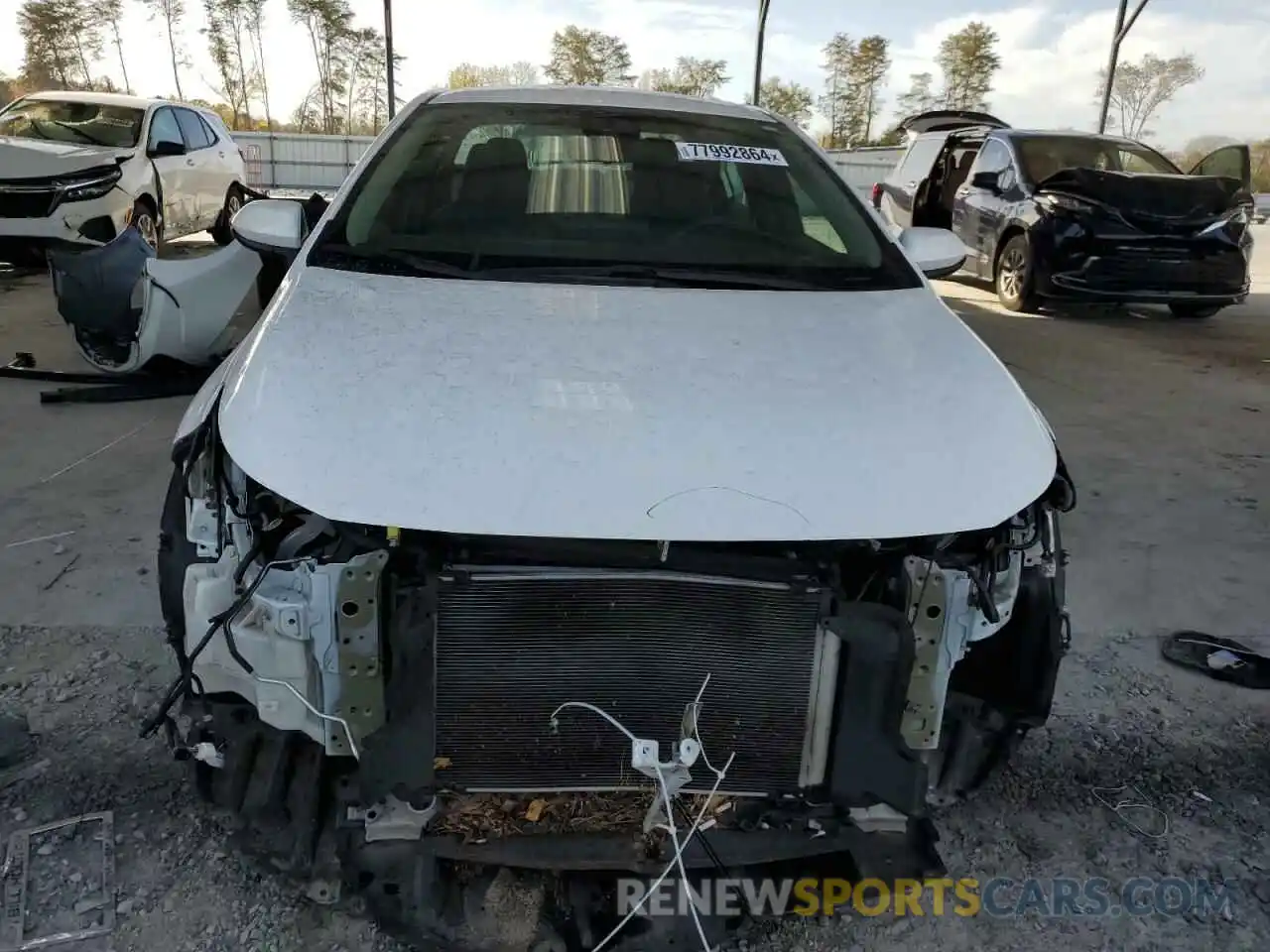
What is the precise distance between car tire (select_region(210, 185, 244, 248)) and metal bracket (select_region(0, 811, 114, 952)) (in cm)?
954

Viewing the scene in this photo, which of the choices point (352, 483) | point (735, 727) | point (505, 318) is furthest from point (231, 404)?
point (735, 727)

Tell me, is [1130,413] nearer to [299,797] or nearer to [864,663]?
[864,663]

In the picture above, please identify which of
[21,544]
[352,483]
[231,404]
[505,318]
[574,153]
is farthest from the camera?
[21,544]

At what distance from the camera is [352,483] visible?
5.59 feet

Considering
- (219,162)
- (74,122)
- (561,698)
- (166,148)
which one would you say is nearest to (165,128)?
(166,148)

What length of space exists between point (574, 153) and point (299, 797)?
196cm

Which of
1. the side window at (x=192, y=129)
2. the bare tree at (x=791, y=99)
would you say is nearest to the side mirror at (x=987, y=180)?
the side window at (x=192, y=129)

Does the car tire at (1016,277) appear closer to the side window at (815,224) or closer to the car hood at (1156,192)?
the car hood at (1156,192)

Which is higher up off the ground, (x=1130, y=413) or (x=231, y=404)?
(x=231, y=404)

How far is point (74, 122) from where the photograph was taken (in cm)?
891

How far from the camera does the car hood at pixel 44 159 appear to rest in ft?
25.2

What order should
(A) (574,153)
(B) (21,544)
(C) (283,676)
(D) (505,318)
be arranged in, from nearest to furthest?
(C) (283,676), (D) (505,318), (A) (574,153), (B) (21,544)

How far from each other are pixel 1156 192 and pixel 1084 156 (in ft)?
4.13

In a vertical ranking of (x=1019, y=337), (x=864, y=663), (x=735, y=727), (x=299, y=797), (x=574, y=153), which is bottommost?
(x=1019, y=337)
